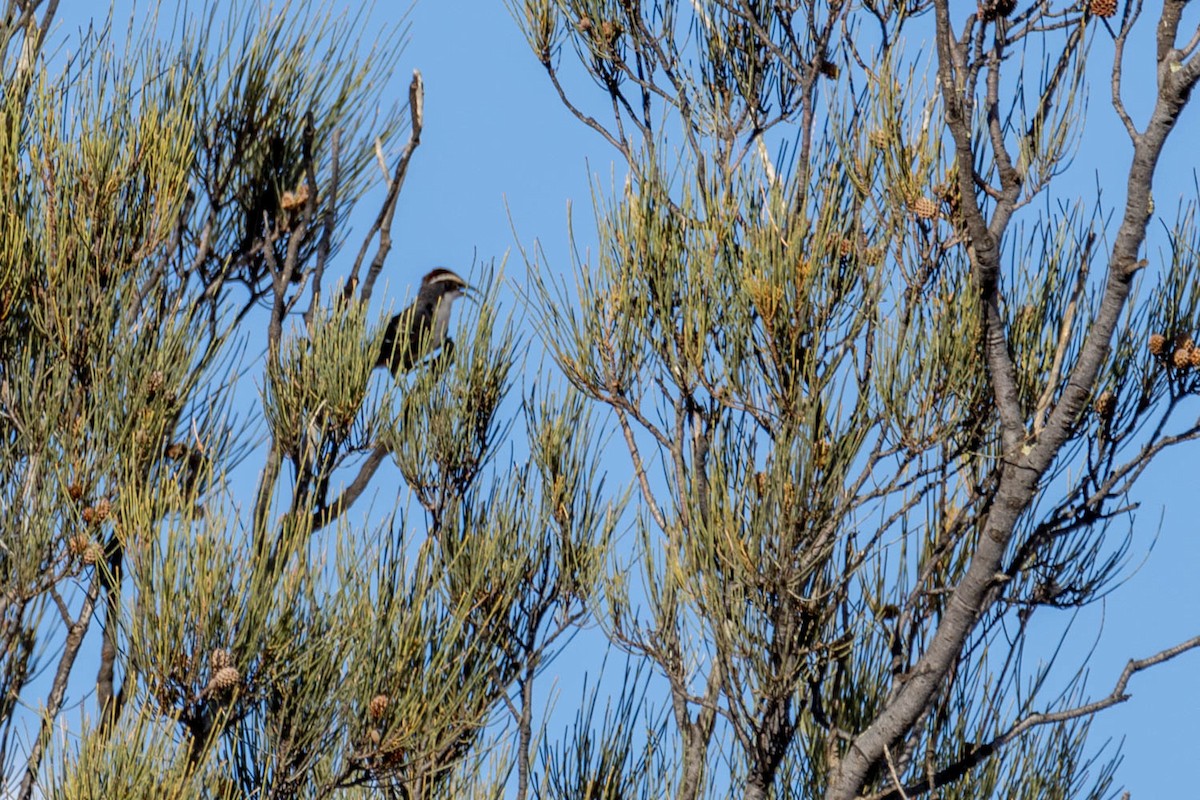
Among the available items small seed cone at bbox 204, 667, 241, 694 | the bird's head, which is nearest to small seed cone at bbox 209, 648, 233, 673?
small seed cone at bbox 204, 667, 241, 694

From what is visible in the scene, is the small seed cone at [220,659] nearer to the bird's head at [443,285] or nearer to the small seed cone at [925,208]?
the small seed cone at [925,208]

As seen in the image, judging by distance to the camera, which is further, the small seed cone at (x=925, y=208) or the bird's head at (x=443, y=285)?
the bird's head at (x=443, y=285)

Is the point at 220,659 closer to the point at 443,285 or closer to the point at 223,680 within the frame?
the point at 223,680

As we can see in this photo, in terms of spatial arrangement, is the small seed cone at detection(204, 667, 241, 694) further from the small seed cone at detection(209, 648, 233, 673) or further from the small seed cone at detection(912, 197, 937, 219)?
the small seed cone at detection(912, 197, 937, 219)

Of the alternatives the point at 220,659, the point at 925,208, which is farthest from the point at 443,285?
the point at 925,208

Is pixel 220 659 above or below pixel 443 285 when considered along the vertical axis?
below

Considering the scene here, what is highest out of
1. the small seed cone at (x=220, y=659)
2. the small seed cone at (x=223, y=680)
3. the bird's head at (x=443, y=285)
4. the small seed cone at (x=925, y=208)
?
the bird's head at (x=443, y=285)

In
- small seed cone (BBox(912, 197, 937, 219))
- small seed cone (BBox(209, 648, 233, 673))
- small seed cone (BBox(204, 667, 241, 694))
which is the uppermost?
small seed cone (BBox(912, 197, 937, 219))

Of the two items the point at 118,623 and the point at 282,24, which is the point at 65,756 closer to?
the point at 118,623

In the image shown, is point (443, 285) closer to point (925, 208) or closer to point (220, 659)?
point (220, 659)

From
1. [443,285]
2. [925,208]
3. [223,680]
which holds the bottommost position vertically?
[223,680]

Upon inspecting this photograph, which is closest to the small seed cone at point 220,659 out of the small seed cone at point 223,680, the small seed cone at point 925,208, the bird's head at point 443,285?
the small seed cone at point 223,680

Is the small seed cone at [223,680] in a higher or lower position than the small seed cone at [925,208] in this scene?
lower

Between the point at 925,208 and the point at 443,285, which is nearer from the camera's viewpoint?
the point at 925,208
